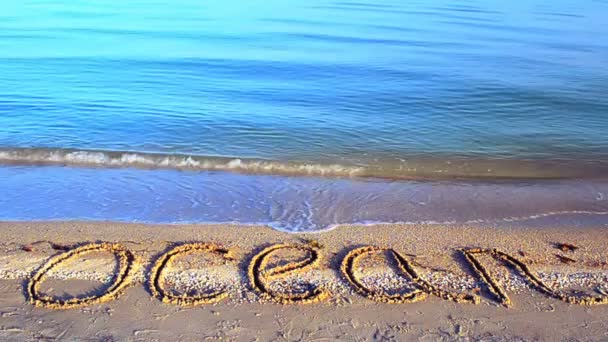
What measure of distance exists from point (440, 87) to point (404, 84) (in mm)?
1186

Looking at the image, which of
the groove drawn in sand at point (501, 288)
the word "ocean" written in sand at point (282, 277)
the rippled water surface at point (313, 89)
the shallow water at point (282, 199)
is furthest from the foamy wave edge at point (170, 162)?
the groove drawn in sand at point (501, 288)

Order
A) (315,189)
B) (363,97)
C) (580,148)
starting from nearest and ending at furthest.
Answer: (315,189) < (580,148) < (363,97)

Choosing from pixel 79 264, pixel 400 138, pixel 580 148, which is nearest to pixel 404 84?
pixel 400 138

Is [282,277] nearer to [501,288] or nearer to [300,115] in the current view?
[501,288]

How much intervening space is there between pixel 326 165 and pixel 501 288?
16.4 ft

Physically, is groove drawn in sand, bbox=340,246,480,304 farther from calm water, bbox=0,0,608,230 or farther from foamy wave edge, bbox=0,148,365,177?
foamy wave edge, bbox=0,148,365,177

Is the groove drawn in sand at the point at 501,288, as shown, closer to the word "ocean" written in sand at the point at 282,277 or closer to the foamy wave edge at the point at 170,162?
the word "ocean" written in sand at the point at 282,277

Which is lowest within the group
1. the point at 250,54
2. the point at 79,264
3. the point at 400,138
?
the point at 79,264

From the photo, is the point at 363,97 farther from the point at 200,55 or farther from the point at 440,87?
the point at 200,55

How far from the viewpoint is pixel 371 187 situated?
9.20 meters

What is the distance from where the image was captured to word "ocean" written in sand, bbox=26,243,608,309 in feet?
17.7

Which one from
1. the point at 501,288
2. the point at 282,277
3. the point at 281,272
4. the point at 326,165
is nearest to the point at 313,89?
the point at 326,165

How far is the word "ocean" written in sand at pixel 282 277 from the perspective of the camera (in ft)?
17.7

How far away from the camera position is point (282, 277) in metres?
5.84
